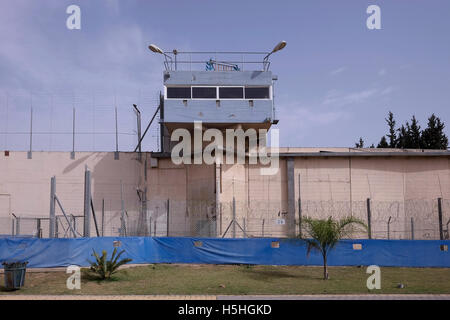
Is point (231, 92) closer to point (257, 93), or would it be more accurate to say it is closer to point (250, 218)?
point (257, 93)

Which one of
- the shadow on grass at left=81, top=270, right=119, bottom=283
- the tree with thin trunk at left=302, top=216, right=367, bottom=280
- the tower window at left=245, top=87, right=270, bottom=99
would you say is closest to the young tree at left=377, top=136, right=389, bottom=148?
the tower window at left=245, top=87, right=270, bottom=99

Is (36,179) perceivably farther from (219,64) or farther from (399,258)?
(399,258)

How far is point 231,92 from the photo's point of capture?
98.0 ft

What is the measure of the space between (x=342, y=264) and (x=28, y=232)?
20.6m

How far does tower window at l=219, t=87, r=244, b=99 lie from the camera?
29.8 m

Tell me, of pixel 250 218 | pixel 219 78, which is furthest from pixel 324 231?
pixel 219 78

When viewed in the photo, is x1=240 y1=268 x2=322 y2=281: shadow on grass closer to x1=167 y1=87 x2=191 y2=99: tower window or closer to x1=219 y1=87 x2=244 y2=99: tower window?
x1=219 y1=87 x2=244 y2=99: tower window

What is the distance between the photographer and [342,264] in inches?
724

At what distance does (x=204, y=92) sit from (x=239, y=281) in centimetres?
1727

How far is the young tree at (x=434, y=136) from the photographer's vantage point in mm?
51531

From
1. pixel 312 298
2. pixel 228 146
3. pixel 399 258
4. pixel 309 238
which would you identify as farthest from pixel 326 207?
pixel 312 298

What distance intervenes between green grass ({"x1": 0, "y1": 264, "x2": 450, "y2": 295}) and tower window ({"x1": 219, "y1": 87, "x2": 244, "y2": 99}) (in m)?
14.2

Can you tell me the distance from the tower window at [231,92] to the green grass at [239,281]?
14.2m

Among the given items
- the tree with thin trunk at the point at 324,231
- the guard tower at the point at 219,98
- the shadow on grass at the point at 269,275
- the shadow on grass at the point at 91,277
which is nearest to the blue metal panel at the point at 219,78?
the guard tower at the point at 219,98
